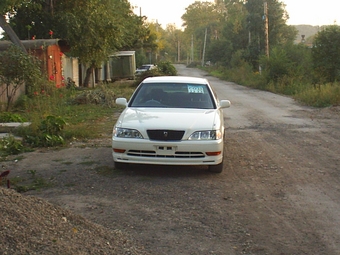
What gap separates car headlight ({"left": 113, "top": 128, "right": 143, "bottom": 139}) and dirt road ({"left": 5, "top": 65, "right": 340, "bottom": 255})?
0.61m

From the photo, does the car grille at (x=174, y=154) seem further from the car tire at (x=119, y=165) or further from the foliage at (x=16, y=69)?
the foliage at (x=16, y=69)

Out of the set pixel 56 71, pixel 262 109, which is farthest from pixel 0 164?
pixel 56 71

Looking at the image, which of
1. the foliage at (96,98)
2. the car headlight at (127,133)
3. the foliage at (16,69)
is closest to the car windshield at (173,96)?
the car headlight at (127,133)

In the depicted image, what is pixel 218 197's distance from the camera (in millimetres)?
6625

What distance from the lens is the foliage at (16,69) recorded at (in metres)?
15.0

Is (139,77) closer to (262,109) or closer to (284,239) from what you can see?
(262,109)

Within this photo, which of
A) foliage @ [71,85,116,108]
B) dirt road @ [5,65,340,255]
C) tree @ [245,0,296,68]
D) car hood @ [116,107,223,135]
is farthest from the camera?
tree @ [245,0,296,68]

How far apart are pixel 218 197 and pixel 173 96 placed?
2906mm

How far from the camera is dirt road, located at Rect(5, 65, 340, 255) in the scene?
5.07 meters

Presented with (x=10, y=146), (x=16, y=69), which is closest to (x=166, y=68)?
(x=16, y=69)

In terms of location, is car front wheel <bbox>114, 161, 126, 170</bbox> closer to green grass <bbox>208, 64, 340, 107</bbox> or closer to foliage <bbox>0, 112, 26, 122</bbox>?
foliage <bbox>0, 112, 26, 122</bbox>

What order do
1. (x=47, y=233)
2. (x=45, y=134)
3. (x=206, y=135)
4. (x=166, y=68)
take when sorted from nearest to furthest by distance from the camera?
(x=47, y=233) < (x=206, y=135) < (x=45, y=134) < (x=166, y=68)

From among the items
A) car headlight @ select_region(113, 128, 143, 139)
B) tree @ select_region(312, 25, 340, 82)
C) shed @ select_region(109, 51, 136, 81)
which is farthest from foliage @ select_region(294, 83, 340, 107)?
shed @ select_region(109, 51, 136, 81)

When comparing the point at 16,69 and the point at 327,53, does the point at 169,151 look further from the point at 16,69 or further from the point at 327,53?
the point at 327,53
